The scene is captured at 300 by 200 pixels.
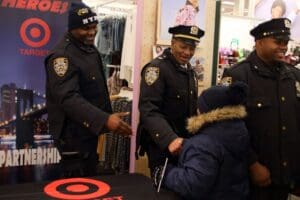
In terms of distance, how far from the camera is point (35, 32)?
3.05 meters

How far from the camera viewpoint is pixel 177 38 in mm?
2600

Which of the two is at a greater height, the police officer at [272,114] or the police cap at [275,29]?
the police cap at [275,29]

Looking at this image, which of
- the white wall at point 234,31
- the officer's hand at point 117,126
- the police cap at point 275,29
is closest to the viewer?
the officer's hand at point 117,126

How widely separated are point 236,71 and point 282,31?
38 centimetres

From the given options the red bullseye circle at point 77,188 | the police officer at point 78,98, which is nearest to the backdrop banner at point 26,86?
the police officer at point 78,98

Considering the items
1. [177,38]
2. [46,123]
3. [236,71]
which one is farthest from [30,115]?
[236,71]

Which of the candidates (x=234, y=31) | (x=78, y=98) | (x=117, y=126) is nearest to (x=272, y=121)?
(x=117, y=126)

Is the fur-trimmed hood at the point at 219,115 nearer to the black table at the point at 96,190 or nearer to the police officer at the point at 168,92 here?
the black table at the point at 96,190

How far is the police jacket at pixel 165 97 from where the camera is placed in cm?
244

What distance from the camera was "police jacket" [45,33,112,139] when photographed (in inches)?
90.9

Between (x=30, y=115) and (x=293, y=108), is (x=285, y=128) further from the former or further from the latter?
(x=30, y=115)

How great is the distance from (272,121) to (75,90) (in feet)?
4.02

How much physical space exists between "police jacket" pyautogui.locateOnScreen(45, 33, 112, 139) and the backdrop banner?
2.11 ft

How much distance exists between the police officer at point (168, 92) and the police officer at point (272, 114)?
332mm
